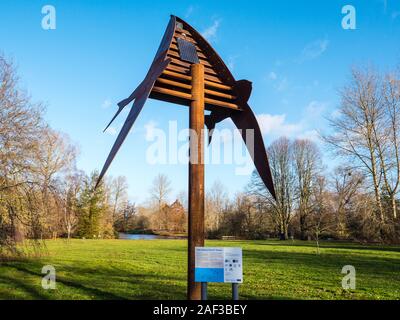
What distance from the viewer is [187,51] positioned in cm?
636

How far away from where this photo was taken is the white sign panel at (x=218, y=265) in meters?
4.74

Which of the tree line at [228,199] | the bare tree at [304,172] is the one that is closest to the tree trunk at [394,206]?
the tree line at [228,199]

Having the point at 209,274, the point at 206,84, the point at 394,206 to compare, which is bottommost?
the point at 209,274

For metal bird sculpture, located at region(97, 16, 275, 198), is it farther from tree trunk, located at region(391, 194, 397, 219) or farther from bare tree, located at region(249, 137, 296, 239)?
bare tree, located at region(249, 137, 296, 239)

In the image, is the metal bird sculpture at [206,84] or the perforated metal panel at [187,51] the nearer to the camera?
the metal bird sculpture at [206,84]

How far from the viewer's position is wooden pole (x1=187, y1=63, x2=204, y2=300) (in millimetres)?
5316

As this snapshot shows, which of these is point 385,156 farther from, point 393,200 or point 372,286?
point 372,286

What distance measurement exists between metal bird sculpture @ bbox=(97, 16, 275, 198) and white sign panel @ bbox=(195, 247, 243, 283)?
2.11 m

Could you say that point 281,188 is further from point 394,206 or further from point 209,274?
point 209,274

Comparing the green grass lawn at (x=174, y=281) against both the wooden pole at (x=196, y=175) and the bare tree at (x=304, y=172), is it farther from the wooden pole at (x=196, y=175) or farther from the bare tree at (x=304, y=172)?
the bare tree at (x=304, y=172)

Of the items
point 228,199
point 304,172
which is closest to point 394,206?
point 304,172

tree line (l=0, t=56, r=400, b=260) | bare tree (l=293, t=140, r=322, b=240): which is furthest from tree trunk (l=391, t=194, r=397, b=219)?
bare tree (l=293, t=140, r=322, b=240)

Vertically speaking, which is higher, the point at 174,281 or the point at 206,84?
the point at 206,84

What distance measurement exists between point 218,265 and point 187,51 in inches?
160
